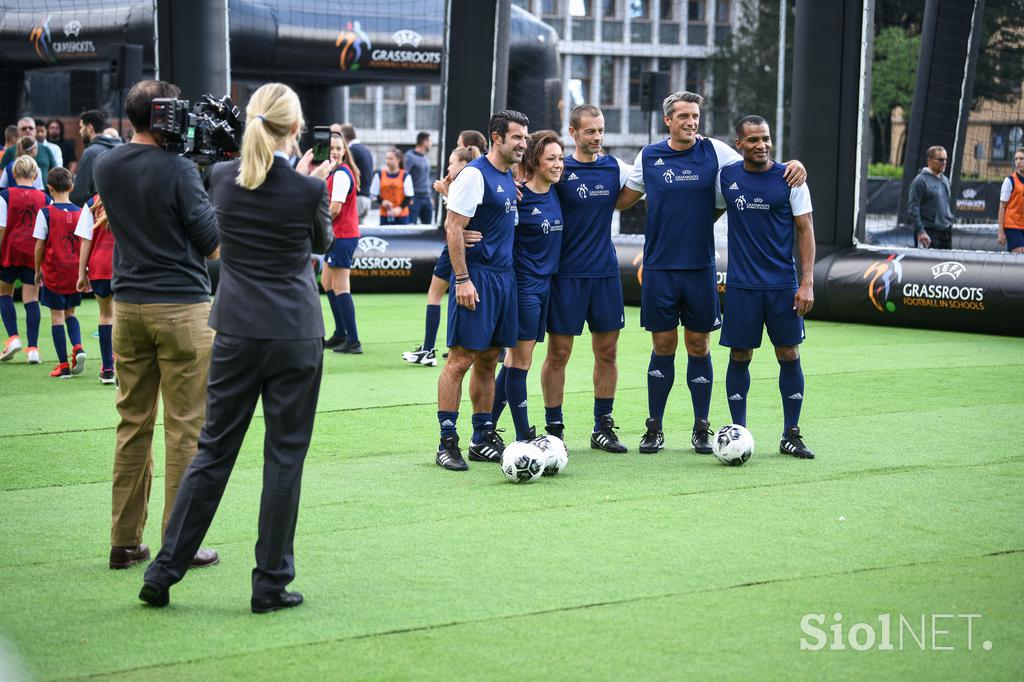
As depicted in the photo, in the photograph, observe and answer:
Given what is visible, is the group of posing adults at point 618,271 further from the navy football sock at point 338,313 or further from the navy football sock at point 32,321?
the navy football sock at point 32,321

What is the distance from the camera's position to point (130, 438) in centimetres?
516

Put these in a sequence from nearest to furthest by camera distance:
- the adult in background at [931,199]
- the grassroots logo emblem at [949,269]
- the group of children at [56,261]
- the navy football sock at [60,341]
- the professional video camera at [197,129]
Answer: the professional video camera at [197,129] → the group of children at [56,261] → the navy football sock at [60,341] → the grassroots logo emblem at [949,269] → the adult in background at [931,199]

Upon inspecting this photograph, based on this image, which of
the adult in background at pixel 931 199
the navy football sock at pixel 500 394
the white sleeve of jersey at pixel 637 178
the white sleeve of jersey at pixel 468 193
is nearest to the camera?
the white sleeve of jersey at pixel 468 193

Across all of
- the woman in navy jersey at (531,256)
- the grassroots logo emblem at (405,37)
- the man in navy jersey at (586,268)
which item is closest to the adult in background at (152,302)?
the woman in navy jersey at (531,256)

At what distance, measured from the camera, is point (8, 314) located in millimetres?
11305

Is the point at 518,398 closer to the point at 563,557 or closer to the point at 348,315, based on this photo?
the point at 563,557

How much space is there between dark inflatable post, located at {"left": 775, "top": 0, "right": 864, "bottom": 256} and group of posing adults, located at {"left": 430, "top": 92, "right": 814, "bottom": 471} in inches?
279

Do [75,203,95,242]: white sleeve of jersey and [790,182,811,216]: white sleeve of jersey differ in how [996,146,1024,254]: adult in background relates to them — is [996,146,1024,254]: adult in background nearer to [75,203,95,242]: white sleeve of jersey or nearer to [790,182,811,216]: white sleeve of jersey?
[790,182,811,216]: white sleeve of jersey

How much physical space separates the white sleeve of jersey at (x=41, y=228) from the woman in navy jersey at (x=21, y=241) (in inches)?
25.7

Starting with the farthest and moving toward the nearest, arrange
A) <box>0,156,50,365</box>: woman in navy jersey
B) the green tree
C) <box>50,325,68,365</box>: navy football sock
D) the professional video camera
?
the green tree, <box>0,156,50,365</box>: woman in navy jersey, <box>50,325,68,365</box>: navy football sock, the professional video camera

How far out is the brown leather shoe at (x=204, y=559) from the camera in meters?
5.18

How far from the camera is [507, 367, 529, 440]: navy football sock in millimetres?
7293

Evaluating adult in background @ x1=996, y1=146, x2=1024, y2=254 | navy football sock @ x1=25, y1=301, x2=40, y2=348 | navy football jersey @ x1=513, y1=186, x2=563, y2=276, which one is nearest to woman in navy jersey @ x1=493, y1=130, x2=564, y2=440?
navy football jersey @ x1=513, y1=186, x2=563, y2=276

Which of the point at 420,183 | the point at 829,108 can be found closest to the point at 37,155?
the point at 420,183
